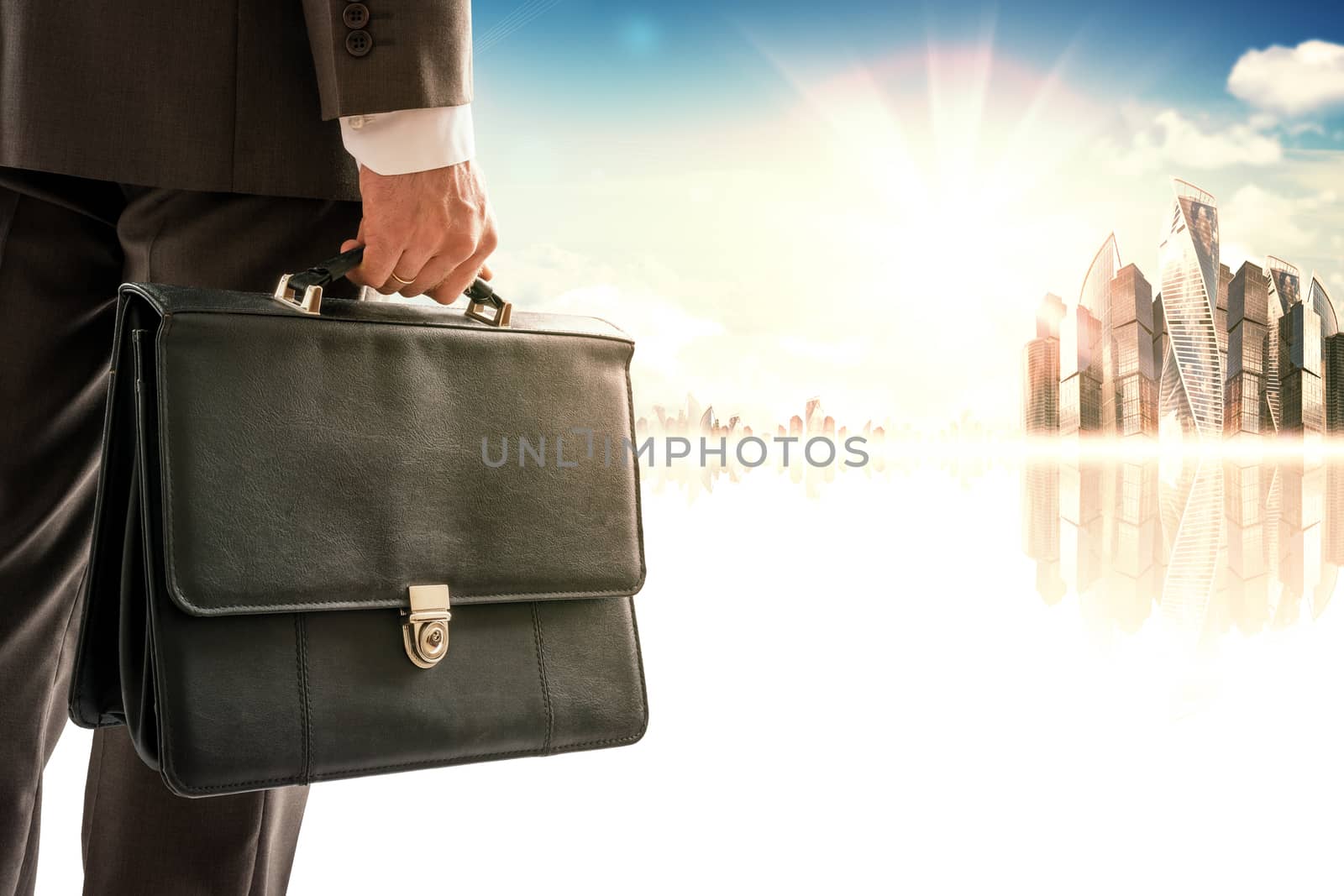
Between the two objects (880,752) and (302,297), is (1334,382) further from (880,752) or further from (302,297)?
(302,297)

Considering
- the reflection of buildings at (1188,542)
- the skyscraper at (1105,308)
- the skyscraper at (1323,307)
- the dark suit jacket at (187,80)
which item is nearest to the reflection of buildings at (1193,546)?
the reflection of buildings at (1188,542)

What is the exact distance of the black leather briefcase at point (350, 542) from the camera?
52 cm

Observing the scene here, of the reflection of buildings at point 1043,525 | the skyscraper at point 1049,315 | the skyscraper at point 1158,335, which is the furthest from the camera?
the skyscraper at point 1158,335

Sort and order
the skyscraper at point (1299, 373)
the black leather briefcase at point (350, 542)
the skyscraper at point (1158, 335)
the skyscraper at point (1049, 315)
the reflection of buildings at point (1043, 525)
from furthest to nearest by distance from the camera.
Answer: the skyscraper at point (1299, 373) < the skyscraper at point (1158, 335) < the skyscraper at point (1049, 315) < the reflection of buildings at point (1043, 525) < the black leather briefcase at point (350, 542)

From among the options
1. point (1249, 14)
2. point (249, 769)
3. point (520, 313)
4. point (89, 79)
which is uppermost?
point (1249, 14)

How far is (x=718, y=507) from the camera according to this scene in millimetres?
1928

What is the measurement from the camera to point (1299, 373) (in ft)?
8.73

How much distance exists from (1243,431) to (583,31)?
2013 mm

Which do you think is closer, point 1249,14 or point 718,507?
point 718,507

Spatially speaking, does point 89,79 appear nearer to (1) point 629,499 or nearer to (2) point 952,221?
(1) point 629,499

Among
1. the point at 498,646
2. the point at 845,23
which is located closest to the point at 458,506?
the point at 498,646

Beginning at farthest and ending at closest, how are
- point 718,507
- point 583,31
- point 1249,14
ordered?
point 1249,14
point 583,31
point 718,507

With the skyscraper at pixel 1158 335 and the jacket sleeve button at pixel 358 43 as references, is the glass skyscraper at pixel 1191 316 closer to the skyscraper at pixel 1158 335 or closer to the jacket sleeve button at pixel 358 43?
the skyscraper at pixel 1158 335

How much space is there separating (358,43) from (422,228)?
0.10m
